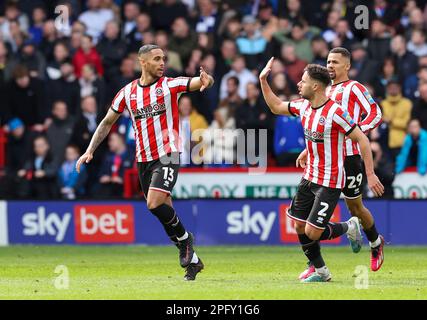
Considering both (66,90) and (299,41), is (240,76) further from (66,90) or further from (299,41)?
(66,90)

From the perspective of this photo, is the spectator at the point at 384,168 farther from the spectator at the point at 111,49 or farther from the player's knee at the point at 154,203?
the player's knee at the point at 154,203

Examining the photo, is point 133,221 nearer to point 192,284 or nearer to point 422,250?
point 422,250

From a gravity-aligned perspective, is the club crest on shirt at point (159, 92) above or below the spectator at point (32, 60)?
below

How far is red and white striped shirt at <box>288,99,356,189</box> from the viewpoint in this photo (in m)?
11.8

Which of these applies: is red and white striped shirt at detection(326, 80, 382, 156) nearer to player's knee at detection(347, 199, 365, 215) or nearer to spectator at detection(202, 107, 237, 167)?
player's knee at detection(347, 199, 365, 215)

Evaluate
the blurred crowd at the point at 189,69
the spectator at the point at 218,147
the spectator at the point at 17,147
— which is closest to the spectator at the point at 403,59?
the blurred crowd at the point at 189,69

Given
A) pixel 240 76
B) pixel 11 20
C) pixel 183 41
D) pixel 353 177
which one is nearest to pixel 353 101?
pixel 353 177

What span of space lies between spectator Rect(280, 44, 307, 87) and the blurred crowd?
0.02m

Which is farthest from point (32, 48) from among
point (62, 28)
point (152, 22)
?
point (152, 22)

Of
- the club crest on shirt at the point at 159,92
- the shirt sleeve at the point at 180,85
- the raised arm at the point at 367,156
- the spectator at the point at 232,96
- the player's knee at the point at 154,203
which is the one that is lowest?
the player's knee at the point at 154,203

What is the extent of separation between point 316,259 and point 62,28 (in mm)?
10641

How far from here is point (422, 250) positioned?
1655 centimetres

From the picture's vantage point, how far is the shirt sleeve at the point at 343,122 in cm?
1170

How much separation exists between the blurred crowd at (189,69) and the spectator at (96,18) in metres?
0.02
